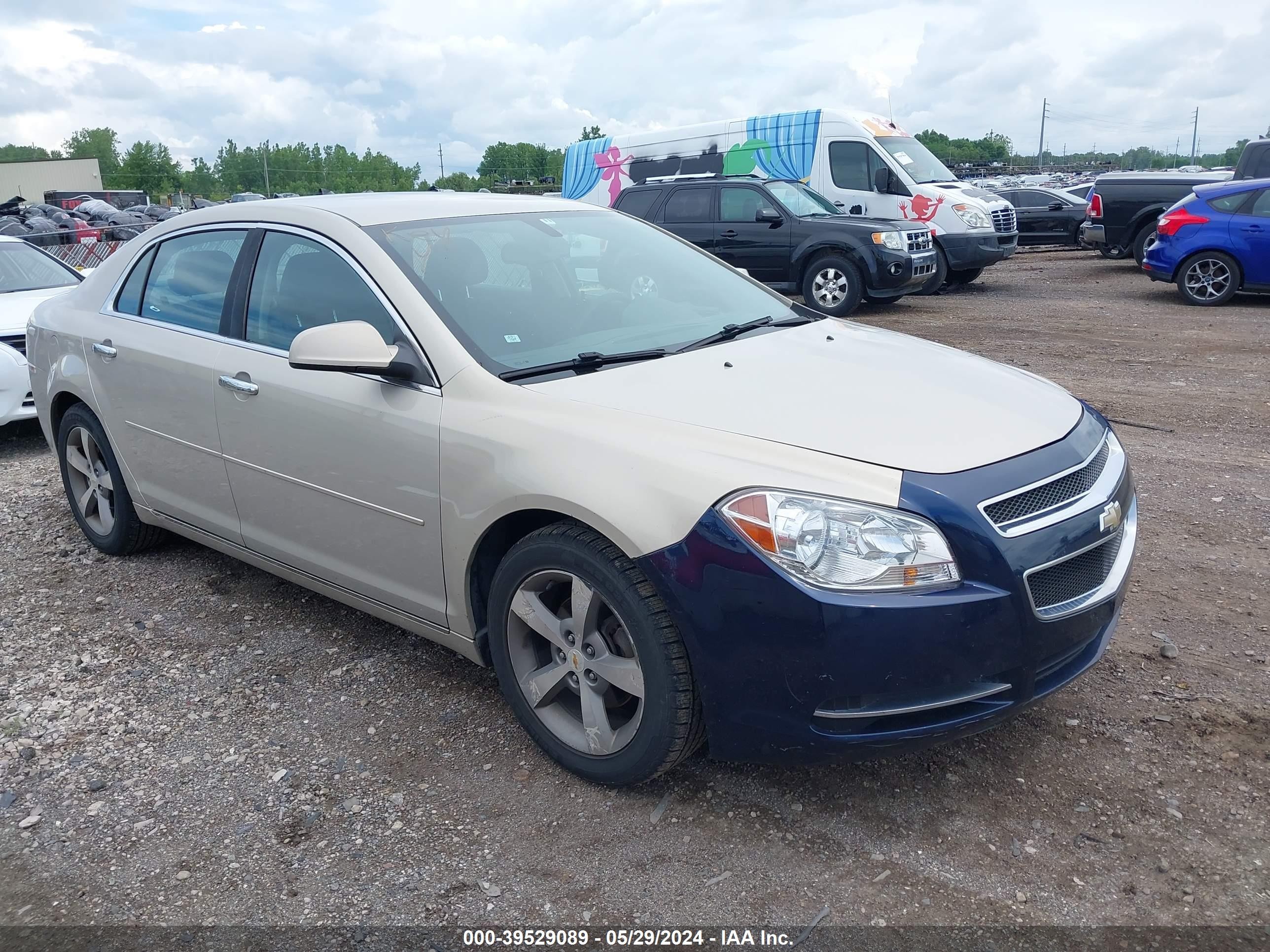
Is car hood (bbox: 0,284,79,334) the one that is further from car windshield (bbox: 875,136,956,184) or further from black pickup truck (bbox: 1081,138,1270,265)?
black pickup truck (bbox: 1081,138,1270,265)

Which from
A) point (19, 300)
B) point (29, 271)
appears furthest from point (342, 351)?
point (29, 271)

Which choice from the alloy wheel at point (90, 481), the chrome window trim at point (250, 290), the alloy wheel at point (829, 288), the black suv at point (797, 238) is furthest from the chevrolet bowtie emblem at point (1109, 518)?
the alloy wheel at point (829, 288)

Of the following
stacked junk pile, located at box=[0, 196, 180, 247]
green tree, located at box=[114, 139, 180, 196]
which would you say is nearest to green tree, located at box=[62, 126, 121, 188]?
green tree, located at box=[114, 139, 180, 196]

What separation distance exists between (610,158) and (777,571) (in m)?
15.2

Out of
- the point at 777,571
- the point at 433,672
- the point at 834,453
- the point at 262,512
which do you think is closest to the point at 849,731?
the point at 777,571

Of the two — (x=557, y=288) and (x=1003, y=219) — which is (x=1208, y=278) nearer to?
(x=1003, y=219)

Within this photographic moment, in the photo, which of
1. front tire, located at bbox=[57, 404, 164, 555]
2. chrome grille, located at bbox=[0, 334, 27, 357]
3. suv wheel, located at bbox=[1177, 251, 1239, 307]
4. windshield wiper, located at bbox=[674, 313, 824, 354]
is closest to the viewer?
windshield wiper, located at bbox=[674, 313, 824, 354]

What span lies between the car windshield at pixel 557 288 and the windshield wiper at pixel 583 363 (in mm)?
22

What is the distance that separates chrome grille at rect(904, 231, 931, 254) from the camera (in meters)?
12.5

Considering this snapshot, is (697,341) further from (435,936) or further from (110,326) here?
(110,326)

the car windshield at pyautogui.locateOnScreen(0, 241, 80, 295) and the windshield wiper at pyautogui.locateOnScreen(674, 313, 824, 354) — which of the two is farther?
the car windshield at pyautogui.locateOnScreen(0, 241, 80, 295)

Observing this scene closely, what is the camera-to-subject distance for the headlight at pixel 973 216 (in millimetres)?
13891

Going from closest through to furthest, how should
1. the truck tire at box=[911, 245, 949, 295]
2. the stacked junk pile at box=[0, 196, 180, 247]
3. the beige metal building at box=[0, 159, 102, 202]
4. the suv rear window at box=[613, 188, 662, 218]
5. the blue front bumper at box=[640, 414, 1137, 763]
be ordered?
the blue front bumper at box=[640, 414, 1137, 763] < the truck tire at box=[911, 245, 949, 295] < the suv rear window at box=[613, 188, 662, 218] < the stacked junk pile at box=[0, 196, 180, 247] < the beige metal building at box=[0, 159, 102, 202]

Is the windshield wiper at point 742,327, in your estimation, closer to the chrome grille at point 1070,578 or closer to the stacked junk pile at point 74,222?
the chrome grille at point 1070,578
